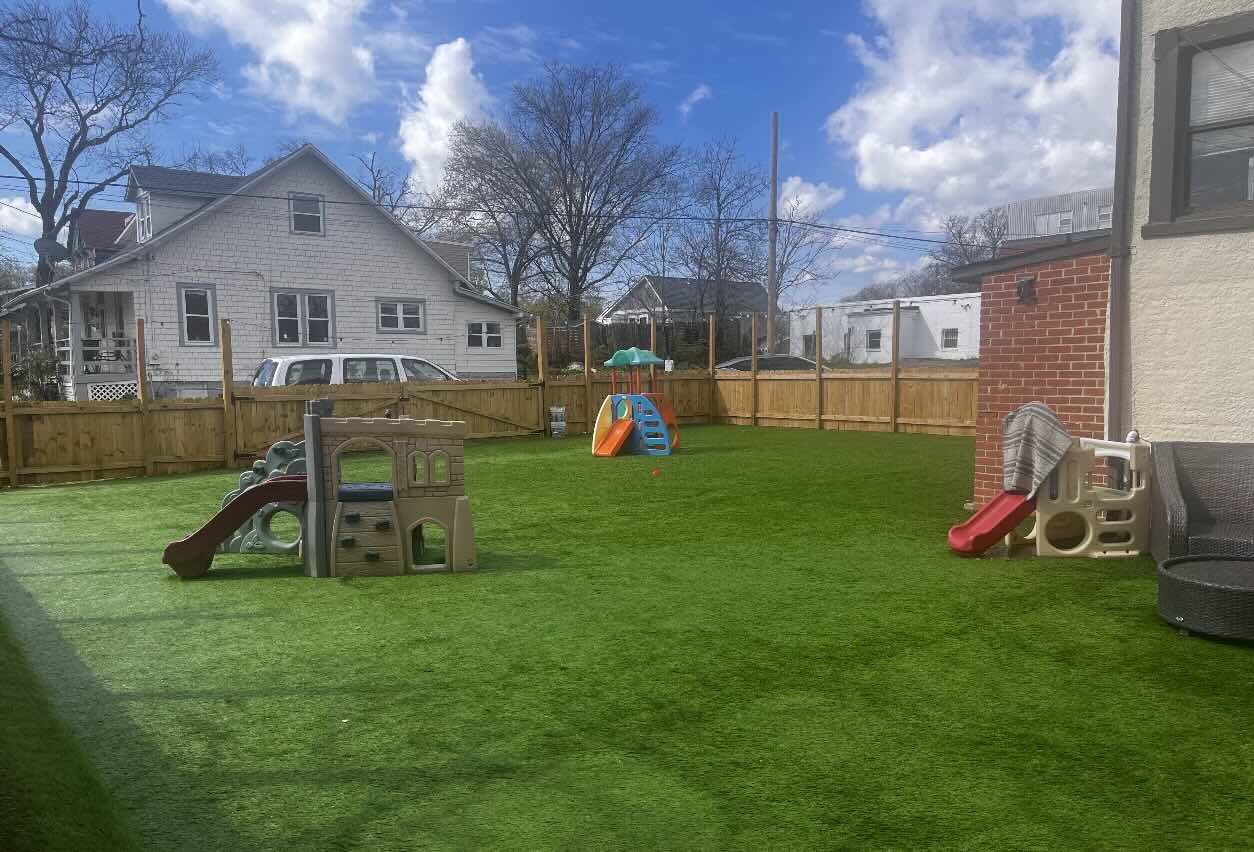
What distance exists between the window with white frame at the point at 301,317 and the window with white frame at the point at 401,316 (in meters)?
1.40

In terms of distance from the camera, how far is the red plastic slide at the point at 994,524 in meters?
5.91


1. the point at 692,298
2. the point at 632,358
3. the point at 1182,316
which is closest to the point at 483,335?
the point at 632,358

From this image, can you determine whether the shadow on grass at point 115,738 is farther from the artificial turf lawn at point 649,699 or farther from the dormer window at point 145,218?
the dormer window at point 145,218

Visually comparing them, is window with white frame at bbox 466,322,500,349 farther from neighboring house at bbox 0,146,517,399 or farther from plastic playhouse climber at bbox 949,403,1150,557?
plastic playhouse climber at bbox 949,403,1150,557

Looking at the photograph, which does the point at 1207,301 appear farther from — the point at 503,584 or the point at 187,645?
the point at 187,645

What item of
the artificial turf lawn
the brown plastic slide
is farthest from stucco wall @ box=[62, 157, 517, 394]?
the brown plastic slide

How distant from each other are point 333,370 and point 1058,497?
12.0m

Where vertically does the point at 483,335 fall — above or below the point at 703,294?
below

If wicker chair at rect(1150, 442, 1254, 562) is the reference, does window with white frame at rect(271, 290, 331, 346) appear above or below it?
above

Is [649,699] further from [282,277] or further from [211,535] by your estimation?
[282,277]

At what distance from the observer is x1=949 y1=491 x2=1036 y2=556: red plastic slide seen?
591 centimetres

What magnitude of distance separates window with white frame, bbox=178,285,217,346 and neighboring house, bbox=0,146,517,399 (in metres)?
0.02

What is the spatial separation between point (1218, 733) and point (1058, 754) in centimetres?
67

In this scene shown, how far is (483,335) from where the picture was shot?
2445 cm
